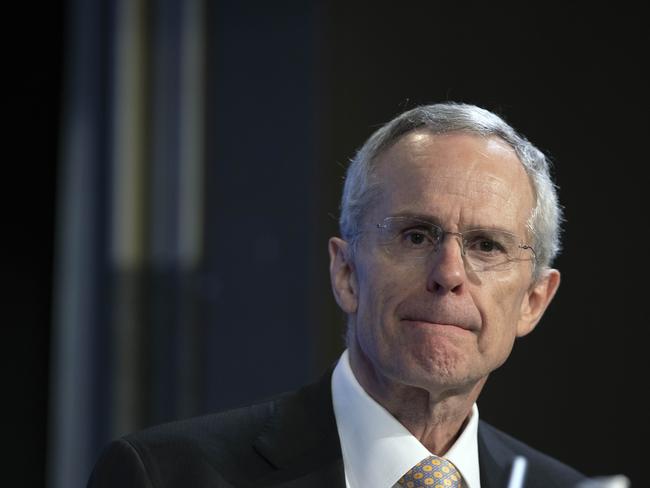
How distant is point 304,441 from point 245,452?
11 centimetres

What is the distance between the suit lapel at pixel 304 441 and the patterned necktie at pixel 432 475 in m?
0.12

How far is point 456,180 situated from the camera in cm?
180

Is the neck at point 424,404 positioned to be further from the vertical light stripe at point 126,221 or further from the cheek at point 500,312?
the vertical light stripe at point 126,221

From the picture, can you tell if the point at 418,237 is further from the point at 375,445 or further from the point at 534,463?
the point at 534,463

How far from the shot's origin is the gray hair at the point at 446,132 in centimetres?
189

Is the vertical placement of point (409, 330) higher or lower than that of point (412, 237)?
lower

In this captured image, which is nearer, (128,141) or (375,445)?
(375,445)

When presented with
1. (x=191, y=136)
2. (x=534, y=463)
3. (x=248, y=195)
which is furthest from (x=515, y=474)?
(x=191, y=136)

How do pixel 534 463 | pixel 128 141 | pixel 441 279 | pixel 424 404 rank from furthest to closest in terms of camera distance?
pixel 128 141 < pixel 534 463 < pixel 424 404 < pixel 441 279

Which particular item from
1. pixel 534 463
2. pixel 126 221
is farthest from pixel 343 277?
pixel 126 221

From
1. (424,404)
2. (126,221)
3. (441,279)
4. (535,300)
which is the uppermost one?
(441,279)

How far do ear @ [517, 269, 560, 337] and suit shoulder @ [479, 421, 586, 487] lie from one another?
257 millimetres

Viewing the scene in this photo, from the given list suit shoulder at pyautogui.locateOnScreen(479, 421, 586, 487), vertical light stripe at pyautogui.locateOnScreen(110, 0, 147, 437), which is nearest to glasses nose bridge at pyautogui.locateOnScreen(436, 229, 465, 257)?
suit shoulder at pyautogui.locateOnScreen(479, 421, 586, 487)

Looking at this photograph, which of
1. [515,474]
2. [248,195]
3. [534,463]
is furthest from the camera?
[248,195]
